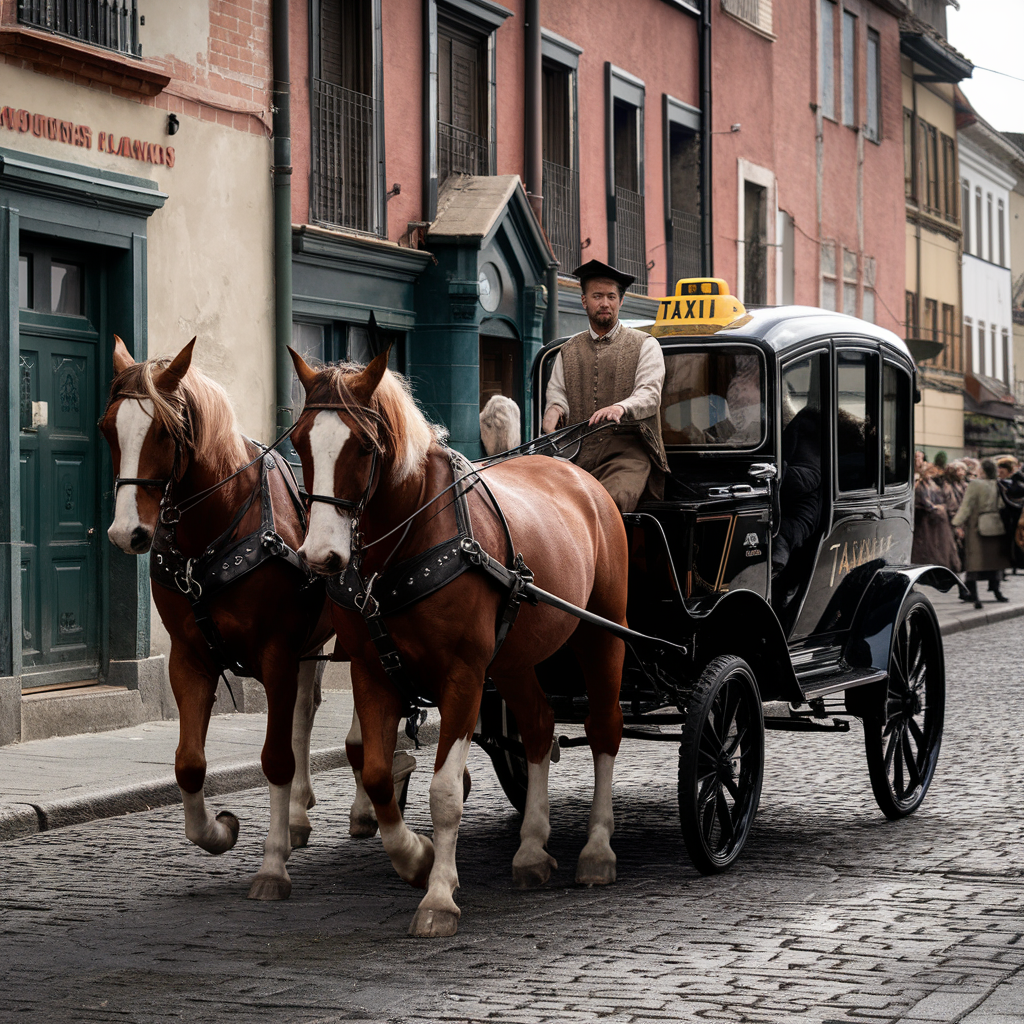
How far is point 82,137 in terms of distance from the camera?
11.3m

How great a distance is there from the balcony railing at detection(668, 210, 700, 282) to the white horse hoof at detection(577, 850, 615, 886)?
1530 centimetres

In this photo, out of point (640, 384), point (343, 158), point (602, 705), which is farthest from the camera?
point (343, 158)

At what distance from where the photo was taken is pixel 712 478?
7.87 metres

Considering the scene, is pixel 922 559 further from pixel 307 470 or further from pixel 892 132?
pixel 307 470

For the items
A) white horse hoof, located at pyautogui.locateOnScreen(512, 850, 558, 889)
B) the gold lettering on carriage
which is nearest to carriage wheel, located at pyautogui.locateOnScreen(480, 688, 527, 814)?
white horse hoof, located at pyautogui.locateOnScreen(512, 850, 558, 889)

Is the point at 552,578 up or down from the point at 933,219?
down

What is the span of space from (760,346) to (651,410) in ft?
2.69

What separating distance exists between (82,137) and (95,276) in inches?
A: 38.0

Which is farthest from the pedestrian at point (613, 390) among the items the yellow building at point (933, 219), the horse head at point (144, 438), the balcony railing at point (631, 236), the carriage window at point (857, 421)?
the yellow building at point (933, 219)

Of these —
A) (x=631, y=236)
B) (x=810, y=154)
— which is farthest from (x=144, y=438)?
(x=810, y=154)

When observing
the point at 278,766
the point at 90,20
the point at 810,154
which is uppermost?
the point at 810,154

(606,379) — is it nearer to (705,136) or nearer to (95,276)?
(95,276)

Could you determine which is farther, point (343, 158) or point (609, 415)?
point (343, 158)

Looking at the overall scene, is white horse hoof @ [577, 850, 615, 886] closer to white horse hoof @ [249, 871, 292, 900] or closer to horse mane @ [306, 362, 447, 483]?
white horse hoof @ [249, 871, 292, 900]
